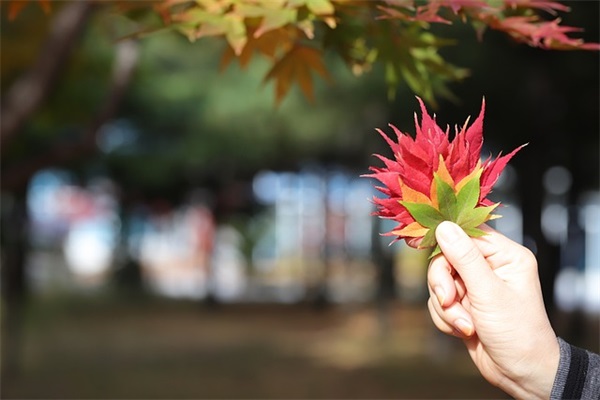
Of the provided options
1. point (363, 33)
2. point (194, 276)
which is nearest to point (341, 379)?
point (363, 33)

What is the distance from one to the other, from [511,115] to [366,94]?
2.05m

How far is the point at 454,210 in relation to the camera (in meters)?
1.66

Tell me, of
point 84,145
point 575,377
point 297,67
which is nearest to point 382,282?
point 84,145

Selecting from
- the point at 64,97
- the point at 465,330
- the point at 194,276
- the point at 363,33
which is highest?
the point at 64,97

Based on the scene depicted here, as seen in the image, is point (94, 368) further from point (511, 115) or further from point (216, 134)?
point (511, 115)

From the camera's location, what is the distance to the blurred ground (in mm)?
9789

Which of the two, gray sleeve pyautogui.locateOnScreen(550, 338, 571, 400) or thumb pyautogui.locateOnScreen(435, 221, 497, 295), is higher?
thumb pyautogui.locateOnScreen(435, 221, 497, 295)

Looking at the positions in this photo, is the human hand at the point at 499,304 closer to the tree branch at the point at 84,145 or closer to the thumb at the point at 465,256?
the thumb at the point at 465,256

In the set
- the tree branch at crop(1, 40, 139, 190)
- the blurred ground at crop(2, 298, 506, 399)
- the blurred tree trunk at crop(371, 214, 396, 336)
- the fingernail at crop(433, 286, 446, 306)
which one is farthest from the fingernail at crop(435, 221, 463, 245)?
the blurred tree trunk at crop(371, 214, 396, 336)

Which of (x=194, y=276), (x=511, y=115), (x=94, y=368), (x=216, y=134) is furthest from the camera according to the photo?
(x=194, y=276)

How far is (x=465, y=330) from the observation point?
1.70 m

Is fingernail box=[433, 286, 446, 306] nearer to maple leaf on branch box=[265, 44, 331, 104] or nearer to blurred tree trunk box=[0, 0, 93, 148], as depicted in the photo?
maple leaf on branch box=[265, 44, 331, 104]

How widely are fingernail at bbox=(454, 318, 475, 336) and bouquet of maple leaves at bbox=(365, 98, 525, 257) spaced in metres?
0.16

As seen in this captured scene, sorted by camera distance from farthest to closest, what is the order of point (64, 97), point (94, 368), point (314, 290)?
point (314, 290) → point (94, 368) → point (64, 97)
